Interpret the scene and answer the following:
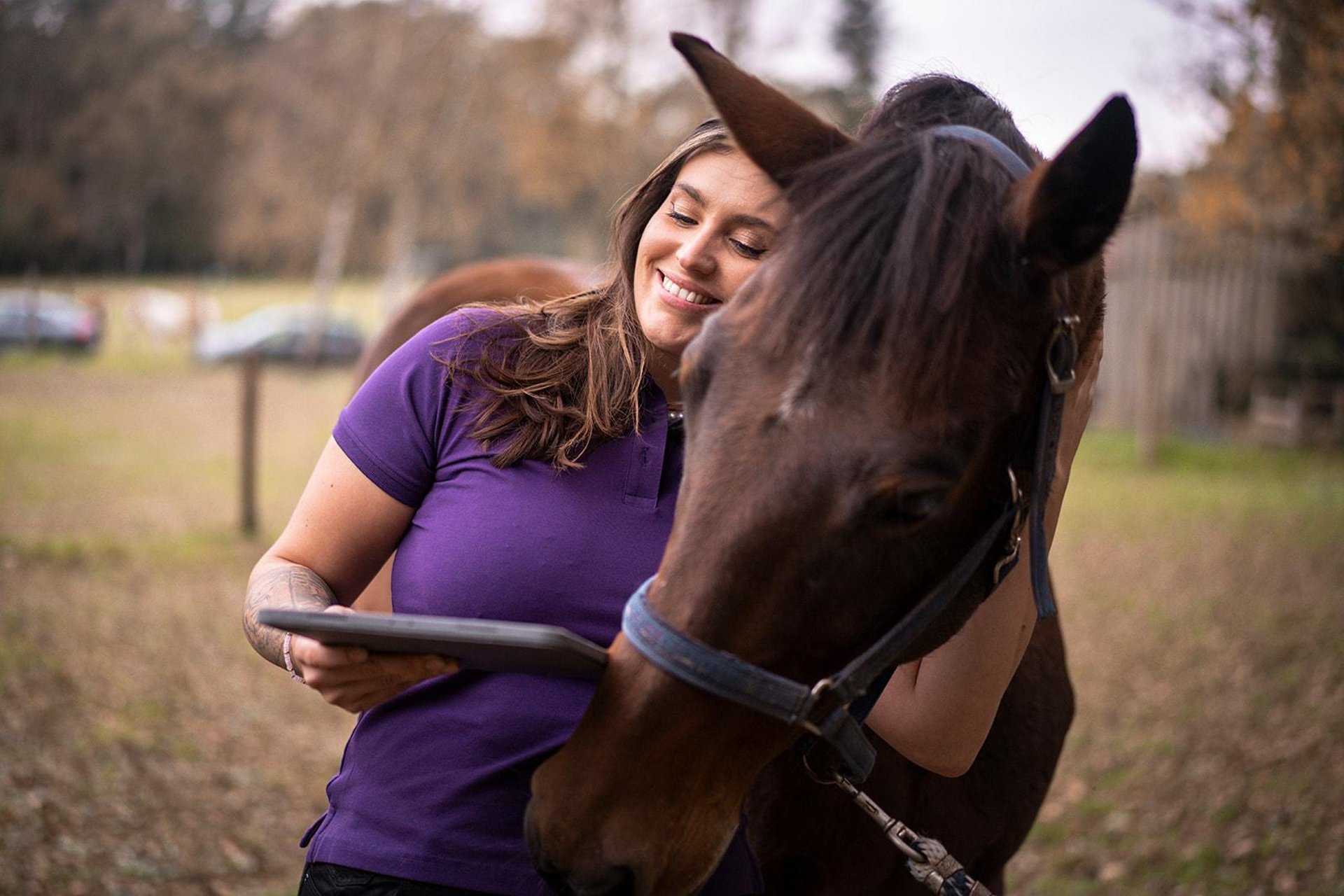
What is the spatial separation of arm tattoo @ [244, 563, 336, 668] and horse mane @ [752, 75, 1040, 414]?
2.85 feet

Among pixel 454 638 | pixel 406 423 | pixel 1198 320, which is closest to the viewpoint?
pixel 454 638

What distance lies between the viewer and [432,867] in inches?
66.1

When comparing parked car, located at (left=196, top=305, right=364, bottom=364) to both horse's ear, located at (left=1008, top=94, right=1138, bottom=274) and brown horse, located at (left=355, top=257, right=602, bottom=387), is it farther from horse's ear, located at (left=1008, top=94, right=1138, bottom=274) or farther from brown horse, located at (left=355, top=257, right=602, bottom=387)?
horse's ear, located at (left=1008, top=94, right=1138, bottom=274)

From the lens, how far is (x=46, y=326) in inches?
904

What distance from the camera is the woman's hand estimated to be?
1.44m

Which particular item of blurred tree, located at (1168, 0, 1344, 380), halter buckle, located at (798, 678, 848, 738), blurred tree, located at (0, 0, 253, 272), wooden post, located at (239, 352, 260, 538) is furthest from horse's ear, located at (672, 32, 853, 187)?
blurred tree, located at (0, 0, 253, 272)

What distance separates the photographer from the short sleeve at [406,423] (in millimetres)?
1828

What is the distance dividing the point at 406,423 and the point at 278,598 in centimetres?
36

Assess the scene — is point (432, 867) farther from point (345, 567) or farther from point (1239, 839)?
point (1239, 839)

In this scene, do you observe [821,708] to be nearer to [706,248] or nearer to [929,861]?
[929,861]

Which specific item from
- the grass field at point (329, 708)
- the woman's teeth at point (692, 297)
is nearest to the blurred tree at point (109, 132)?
the grass field at point (329, 708)

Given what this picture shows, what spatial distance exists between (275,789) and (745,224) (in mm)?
4386

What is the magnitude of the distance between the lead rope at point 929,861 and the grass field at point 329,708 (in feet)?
10.4

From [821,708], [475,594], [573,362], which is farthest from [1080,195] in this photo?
[475,594]
